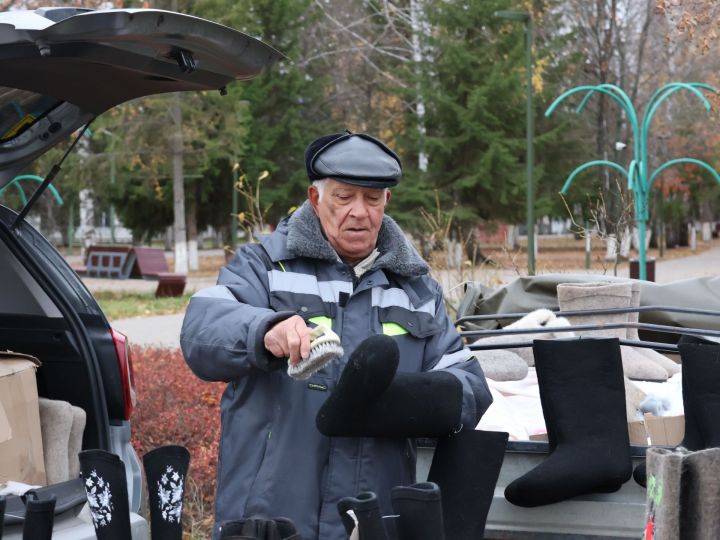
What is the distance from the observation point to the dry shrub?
5.60 meters

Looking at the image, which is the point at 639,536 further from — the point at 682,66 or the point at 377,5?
the point at 682,66

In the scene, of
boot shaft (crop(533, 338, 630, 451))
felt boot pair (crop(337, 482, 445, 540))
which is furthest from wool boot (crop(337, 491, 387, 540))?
boot shaft (crop(533, 338, 630, 451))

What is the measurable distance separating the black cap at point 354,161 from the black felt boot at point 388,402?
0.54m

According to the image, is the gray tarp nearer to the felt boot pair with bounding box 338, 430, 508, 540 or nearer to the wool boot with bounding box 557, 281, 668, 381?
the wool boot with bounding box 557, 281, 668, 381

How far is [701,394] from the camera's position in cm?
269

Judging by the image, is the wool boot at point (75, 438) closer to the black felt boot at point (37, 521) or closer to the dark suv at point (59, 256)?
the dark suv at point (59, 256)

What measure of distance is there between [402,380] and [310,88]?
3470 cm

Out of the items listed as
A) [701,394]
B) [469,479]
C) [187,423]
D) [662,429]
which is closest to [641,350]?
[662,429]

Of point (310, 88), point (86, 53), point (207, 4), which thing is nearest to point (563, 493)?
point (86, 53)

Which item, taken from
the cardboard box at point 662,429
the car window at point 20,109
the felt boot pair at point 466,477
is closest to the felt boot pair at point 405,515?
the felt boot pair at point 466,477

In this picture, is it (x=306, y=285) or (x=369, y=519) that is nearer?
(x=369, y=519)

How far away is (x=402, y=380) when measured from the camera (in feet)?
7.46

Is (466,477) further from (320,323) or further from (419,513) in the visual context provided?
(320,323)

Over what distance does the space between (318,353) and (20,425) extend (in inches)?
65.9
